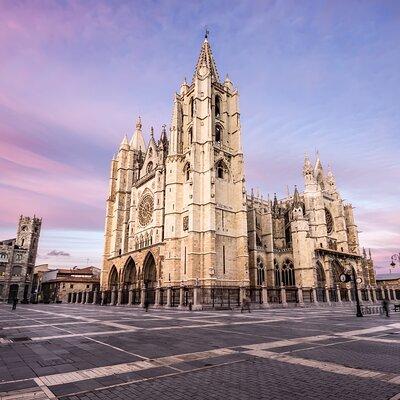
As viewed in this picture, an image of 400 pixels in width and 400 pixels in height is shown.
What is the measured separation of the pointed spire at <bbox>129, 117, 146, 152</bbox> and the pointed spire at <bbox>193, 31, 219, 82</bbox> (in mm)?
19694

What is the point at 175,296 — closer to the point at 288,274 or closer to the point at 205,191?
the point at 205,191

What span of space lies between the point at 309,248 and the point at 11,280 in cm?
5694

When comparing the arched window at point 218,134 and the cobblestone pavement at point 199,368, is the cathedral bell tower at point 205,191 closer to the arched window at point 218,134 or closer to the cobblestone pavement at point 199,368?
the arched window at point 218,134

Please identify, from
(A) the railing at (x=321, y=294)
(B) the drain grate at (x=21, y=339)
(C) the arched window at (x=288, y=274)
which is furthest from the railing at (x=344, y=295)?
(B) the drain grate at (x=21, y=339)

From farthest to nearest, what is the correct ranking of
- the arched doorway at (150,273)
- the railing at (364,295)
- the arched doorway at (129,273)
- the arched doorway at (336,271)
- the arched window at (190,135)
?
the railing at (364,295) < the arched doorway at (336,271) < the arched doorway at (129,273) < the arched window at (190,135) < the arched doorway at (150,273)

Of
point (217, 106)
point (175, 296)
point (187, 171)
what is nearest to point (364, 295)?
point (175, 296)

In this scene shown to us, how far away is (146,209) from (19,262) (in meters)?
34.2

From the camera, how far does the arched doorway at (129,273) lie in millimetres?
45925

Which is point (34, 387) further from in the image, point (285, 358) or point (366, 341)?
point (366, 341)

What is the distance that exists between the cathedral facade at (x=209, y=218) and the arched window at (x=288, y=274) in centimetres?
15

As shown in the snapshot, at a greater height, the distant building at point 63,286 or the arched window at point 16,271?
the arched window at point 16,271

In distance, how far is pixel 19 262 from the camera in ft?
207

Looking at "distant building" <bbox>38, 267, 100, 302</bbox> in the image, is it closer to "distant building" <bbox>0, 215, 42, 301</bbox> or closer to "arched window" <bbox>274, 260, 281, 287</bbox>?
"distant building" <bbox>0, 215, 42, 301</bbox>

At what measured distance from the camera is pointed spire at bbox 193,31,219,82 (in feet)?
151
